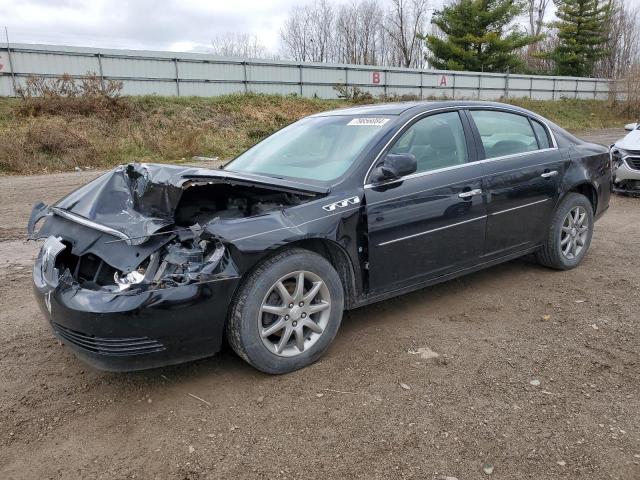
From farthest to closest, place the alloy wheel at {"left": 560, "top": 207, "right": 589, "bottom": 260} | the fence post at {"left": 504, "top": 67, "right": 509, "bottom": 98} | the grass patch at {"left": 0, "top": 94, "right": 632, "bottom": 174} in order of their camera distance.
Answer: the fence post at {"left": 504, "top": 67, "right": 509, "bottom": 98}, the grass patch at {"left": 0, "top": 94, "right": 632, "bottom": 174}, the alloy wheel at {"left": 560, "top": 207, "right": 589, "bottom": 260}

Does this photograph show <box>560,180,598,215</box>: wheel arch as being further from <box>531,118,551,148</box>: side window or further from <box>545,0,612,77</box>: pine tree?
<box>545,0,612,77</box>: pine tree

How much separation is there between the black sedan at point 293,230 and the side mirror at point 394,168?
0.04 ft

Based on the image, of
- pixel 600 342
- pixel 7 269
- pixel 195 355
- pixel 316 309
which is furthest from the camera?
pixel 7 269

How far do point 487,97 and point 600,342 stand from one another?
33.7m

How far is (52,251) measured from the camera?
309 centimetres

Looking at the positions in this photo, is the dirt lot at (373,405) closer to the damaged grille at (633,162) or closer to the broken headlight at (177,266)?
the broken headlight at (177,266)

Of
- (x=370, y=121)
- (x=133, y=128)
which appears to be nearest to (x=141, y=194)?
(x=370, y=121)

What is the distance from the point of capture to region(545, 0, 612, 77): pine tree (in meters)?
45.0

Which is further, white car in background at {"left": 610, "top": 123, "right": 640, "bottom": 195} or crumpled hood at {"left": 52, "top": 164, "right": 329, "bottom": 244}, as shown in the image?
white car in background at {"left": 610, "top": 123, "right": 640, "bottom": 195}

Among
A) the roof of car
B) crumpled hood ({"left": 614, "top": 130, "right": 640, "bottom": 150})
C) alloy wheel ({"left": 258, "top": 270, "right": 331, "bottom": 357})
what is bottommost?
alloy wheel ({"left": 258, "top": 270, "right": 331, "bottom": 357})

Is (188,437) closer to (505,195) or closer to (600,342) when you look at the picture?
(600,342)

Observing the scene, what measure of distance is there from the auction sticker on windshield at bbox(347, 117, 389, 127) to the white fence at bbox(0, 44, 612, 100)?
1969 centimetres

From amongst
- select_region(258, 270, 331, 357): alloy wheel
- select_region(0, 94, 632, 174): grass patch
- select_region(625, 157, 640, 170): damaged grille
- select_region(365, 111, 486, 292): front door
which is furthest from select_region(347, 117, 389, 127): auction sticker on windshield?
select_region(0, 94, 632, 174): grass patch

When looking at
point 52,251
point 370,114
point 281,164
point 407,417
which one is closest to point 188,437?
point 407,417
